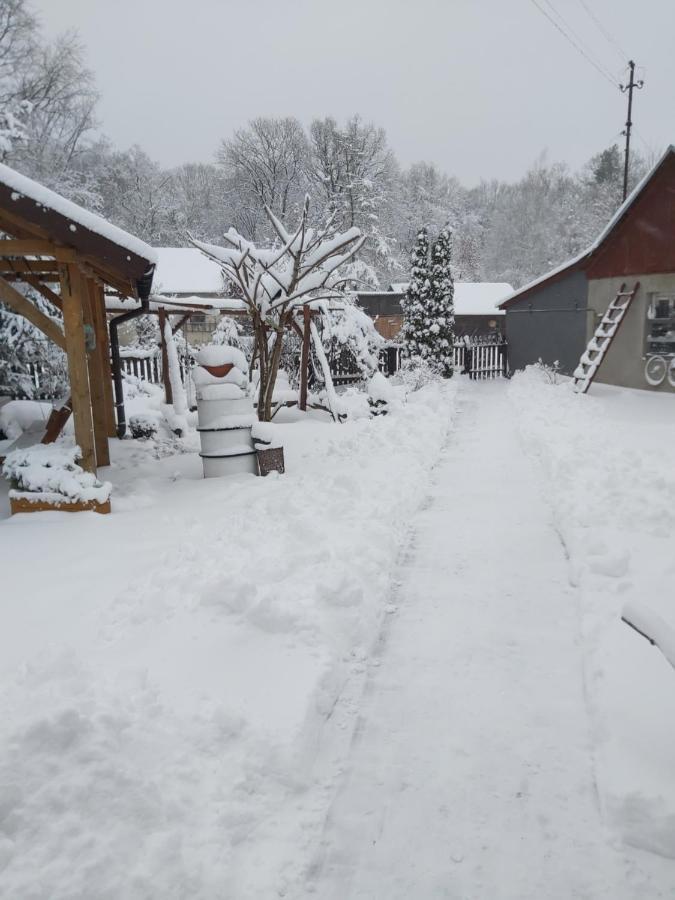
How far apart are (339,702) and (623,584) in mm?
2255

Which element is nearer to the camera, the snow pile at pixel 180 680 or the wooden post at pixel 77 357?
the snow pile at pixel 180 680

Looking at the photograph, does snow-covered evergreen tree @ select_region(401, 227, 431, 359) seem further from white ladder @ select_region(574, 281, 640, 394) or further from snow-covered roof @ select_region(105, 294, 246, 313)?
snow-covered roof @ select_region(105, 294, 246, 313)

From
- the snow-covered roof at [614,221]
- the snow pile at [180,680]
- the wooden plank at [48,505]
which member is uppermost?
the snow-covered roof at [614,221]

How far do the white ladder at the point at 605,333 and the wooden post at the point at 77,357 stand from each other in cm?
1207

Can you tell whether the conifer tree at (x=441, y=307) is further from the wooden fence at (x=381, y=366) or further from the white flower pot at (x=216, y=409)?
the white flower pot at (x=216, y=409)

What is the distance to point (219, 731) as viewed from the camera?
9.04 feet

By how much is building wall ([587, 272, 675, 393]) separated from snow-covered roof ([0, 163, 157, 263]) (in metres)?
12.5

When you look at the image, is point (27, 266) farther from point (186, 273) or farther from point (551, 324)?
point (186, 273)

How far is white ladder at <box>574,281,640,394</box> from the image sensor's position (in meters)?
14.4

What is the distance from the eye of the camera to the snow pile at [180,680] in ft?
7.00

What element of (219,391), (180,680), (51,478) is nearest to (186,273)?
(219,391)

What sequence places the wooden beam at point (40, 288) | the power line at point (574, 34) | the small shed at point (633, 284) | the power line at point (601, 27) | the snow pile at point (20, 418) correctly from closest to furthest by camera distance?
the wooden beam at point (40, 288), the snow pile at point (20, 418), the small shed at point (633, 284), the power line at point (574, 34), the power line at point (601, 27)

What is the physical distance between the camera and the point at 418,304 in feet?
67.9

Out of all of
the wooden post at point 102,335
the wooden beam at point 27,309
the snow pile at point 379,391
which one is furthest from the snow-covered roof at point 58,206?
the snow pile at point 379,391
